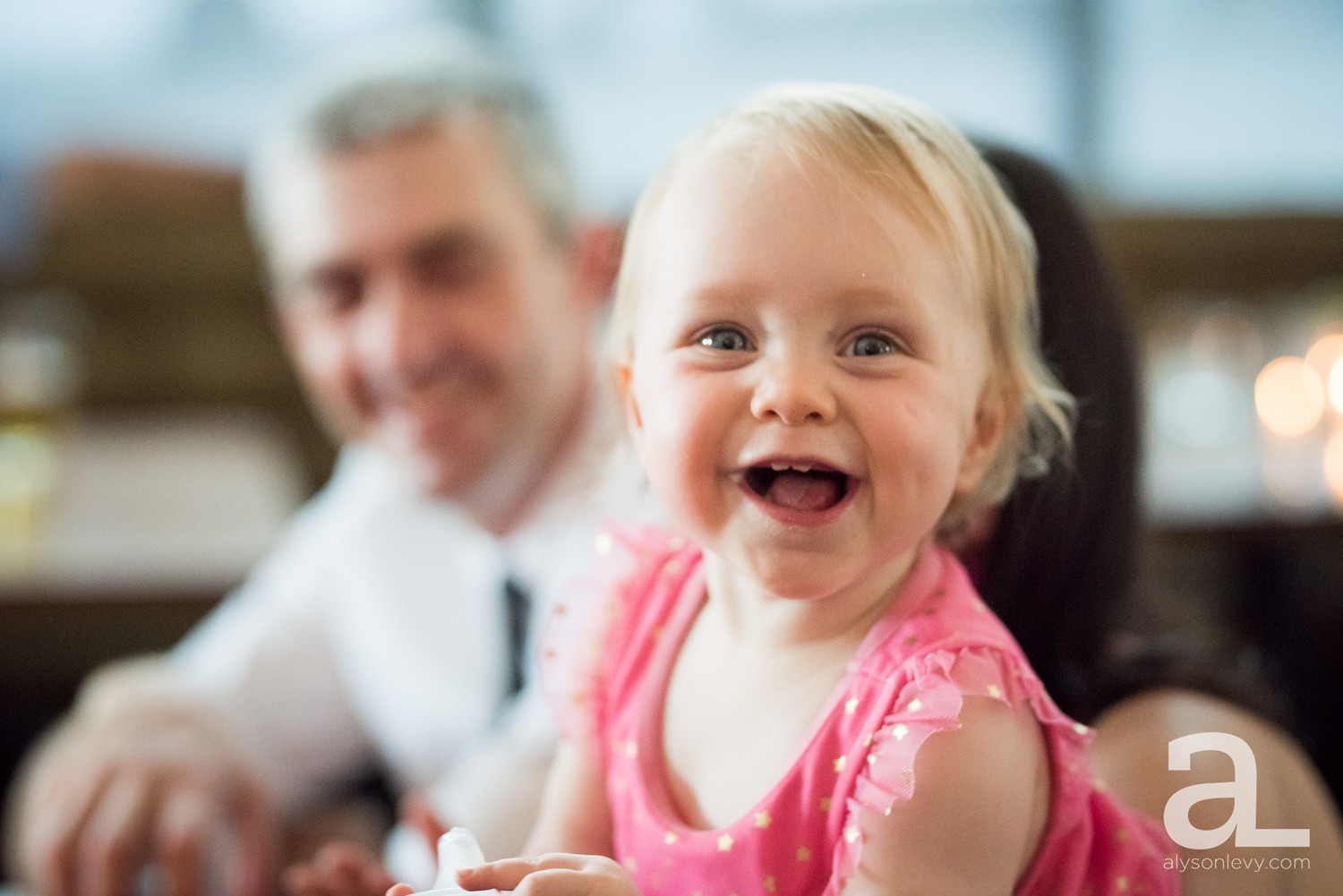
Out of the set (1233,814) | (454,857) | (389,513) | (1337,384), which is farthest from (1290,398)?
→ (454,857)

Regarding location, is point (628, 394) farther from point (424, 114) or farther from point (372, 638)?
point (372, 638)

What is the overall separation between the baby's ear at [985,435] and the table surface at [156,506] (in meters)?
1.31

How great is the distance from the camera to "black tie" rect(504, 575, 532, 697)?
873 millimetres

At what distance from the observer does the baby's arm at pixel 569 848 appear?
36 cm

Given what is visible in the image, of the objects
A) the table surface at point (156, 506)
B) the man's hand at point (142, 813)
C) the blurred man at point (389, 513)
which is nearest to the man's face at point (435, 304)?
the blurred man at point (389, 513)

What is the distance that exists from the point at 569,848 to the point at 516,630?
0.45 metres

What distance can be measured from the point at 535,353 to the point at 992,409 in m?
0.77

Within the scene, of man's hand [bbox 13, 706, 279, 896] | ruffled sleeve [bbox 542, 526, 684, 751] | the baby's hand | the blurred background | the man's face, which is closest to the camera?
the baby's hand

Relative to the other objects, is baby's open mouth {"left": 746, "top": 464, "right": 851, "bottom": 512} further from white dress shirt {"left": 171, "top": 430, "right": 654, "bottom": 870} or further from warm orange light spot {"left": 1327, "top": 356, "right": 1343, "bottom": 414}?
warm orange light spot {"left": 1327, "top": 356, "right": 1343, "bottom": 414}

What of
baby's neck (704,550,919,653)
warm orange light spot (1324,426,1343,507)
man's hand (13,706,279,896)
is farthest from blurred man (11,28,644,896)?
warm orange light spot (1324,426,1343,507)

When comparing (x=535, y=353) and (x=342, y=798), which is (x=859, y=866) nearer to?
(x=535, y=353)

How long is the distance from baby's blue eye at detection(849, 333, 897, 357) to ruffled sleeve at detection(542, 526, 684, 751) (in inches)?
5.6

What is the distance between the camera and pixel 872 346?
0.37m

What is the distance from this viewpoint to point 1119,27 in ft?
7.26
